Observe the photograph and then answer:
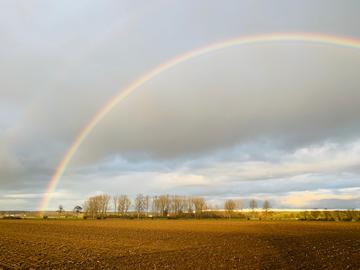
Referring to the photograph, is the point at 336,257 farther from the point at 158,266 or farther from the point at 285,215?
the point at 285,215

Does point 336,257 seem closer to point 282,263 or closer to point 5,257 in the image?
point 282,263

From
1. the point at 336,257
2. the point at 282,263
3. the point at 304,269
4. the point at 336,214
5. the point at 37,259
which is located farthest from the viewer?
the point at 336,214

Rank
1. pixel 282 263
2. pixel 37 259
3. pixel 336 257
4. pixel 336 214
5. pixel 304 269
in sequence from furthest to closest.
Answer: pixel 336 214
pixel 336 257
pixel 37 259
pixel 282 263
pixel 304 269

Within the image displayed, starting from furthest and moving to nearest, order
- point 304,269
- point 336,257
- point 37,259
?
point 336,257 → point 37,259 → point 304,269

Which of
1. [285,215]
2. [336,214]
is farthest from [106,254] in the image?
[285,215]

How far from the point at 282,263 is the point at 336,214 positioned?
5242 inches

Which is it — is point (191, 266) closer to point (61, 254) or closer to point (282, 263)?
point (282, 263)

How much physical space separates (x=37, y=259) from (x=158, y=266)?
29.4ft

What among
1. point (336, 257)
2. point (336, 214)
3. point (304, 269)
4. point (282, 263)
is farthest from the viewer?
point (336, 214)

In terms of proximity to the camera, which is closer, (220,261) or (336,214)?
(220,261)

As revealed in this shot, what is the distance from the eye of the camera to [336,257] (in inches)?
998

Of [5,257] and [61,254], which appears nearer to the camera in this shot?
[5,257]

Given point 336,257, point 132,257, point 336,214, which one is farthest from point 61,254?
point 336,214

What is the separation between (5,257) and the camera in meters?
24.7
